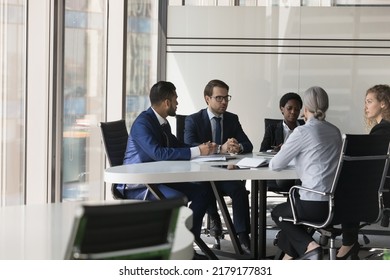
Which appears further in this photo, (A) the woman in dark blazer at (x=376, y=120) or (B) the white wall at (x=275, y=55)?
(B) the white wall at (x=275, y=55)

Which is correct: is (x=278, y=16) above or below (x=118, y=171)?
above

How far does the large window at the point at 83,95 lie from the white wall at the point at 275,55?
1.11 meters

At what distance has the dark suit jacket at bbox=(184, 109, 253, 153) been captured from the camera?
630 centimetres

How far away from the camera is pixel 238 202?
632 centimetres

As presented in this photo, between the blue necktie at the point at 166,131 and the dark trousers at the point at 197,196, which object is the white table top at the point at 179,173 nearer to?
the blue necktie at the point at 166,131

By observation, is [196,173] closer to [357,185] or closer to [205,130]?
[357,185]

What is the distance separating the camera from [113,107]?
7.69m

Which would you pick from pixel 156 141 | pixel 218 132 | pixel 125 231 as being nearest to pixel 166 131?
pixel 156 141

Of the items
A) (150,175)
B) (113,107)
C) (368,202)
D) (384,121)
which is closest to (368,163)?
(368,202)

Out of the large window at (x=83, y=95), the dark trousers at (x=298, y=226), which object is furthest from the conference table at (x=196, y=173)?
the large window at (x=83, y=95)

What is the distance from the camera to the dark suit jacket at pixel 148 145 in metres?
5.32

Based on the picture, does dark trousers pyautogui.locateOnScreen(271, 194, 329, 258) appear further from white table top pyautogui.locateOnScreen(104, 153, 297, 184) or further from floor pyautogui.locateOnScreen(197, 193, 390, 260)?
floor pyautogui.locateOnScreen(197, 193, 390, 260)

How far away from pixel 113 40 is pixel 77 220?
569 centimetres

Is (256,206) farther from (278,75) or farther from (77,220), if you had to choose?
(77,220)
